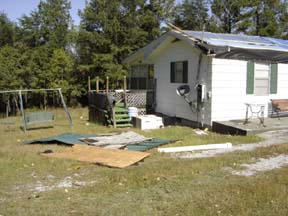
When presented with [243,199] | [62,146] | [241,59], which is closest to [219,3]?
[241,59]

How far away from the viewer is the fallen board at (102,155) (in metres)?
6.24

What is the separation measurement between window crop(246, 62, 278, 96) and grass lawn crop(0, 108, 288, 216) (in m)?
4.20

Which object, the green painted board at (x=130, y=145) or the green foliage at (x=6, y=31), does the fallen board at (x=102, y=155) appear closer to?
the green painted board at (x=130, y=145)

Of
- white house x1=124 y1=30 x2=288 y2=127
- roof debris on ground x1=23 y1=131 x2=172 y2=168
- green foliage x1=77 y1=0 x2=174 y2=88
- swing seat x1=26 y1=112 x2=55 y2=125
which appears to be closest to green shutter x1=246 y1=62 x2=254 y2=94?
white house x1=124 y1=30 x2=288 y2=127

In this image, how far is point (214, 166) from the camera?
593 cm

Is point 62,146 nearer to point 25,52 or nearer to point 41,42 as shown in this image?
point 25,52

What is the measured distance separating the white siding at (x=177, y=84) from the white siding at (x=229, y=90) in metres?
0.22

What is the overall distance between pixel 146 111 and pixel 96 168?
8.59 meters

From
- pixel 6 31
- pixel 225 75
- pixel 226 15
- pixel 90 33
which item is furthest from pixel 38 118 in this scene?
pixel 226 15

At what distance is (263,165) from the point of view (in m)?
6.08

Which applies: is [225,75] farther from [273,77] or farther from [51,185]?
[51,185]

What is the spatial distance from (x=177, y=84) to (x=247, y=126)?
3.83 meters

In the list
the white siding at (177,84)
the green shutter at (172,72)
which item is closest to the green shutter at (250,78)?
the white siding at (177,84)

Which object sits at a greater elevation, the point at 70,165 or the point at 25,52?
the point at 25,52
